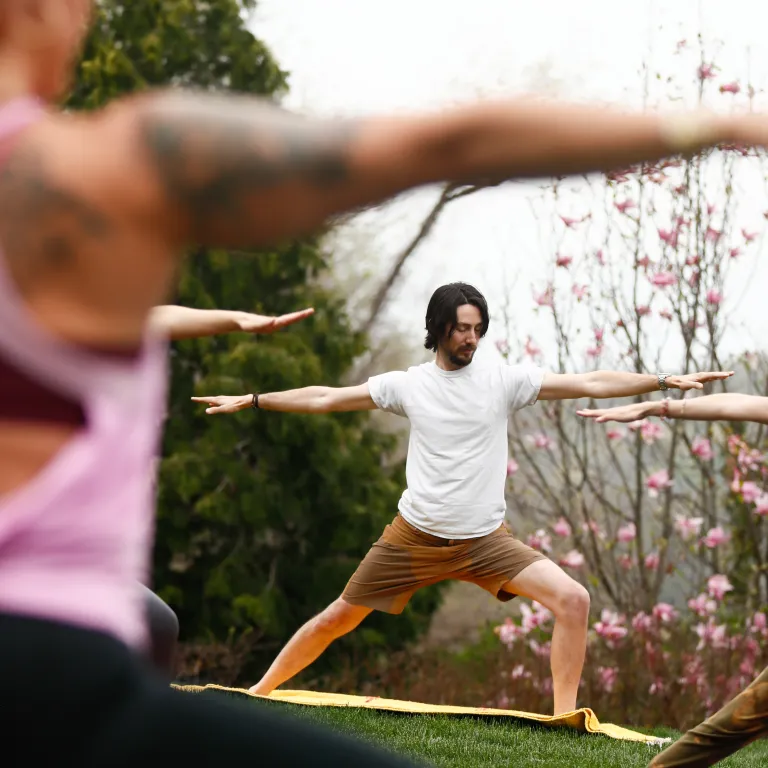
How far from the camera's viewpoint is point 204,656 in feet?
29.4

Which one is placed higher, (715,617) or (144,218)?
(144,218)

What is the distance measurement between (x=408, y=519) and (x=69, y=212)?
201 inches

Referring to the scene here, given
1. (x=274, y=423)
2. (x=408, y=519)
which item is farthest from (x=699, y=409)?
(x=274, y=423)

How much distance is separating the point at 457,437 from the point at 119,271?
5.02 metres

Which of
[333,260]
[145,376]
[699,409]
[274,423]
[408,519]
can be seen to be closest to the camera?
[145,376]

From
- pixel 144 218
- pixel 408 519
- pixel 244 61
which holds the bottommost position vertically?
pixel 408 519

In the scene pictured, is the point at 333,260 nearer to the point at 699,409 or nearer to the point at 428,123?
the point at 699,409

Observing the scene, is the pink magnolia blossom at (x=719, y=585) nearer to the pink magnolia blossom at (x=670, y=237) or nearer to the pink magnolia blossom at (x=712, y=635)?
the pink magnolia blossom at (x=712, y=635)

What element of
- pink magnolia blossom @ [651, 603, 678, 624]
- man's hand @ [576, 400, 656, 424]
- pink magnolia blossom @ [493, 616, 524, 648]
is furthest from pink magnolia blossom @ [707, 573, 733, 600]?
man's hand @ [576, 400, 656, 424]

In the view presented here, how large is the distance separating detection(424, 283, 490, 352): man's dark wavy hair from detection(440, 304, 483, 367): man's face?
2cm

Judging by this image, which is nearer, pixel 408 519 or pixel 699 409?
pixel 699 409

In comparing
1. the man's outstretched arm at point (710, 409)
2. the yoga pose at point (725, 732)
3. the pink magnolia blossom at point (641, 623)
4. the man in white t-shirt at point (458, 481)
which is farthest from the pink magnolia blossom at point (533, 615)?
the yoga pose at point (725, 732)

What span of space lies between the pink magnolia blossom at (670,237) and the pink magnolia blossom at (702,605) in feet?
8.59

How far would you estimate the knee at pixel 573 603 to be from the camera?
5785 mm
